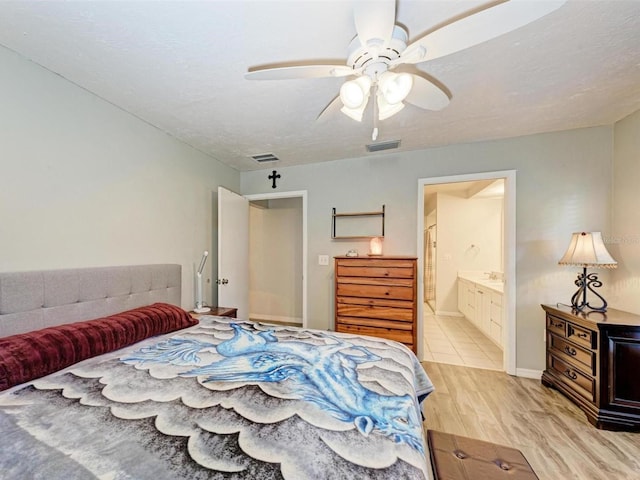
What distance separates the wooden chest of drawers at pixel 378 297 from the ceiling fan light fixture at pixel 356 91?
1821 mm

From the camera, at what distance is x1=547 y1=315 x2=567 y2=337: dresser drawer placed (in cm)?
237

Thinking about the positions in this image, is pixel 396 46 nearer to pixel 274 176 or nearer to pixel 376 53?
pixel 376 53

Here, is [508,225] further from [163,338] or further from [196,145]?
[196,145]

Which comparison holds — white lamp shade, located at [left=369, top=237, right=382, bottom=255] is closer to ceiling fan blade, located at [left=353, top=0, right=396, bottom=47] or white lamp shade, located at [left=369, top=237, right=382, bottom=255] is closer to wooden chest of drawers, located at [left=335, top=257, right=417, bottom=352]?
wooden chest of drawers, located at [left=335, top=257, right=417, bottom=352]

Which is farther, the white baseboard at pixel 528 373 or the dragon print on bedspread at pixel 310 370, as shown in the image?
the white baseboard at pixel 528 373

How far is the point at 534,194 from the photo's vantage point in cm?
279

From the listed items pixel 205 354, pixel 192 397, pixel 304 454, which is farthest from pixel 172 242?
pixel 304 454

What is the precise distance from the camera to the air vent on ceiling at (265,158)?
3381mm

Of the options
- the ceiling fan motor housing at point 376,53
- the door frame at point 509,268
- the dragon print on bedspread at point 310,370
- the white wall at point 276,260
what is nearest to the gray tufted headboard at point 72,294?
the dragon print on bedspread at point 310,370

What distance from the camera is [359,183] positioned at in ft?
11.5

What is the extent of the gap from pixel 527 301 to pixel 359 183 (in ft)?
7.55

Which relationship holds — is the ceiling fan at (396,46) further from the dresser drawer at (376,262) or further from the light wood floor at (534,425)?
the light wood floor at (534,425)

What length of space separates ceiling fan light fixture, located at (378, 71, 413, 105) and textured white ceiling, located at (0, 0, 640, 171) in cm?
28

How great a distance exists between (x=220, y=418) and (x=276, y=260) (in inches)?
159
